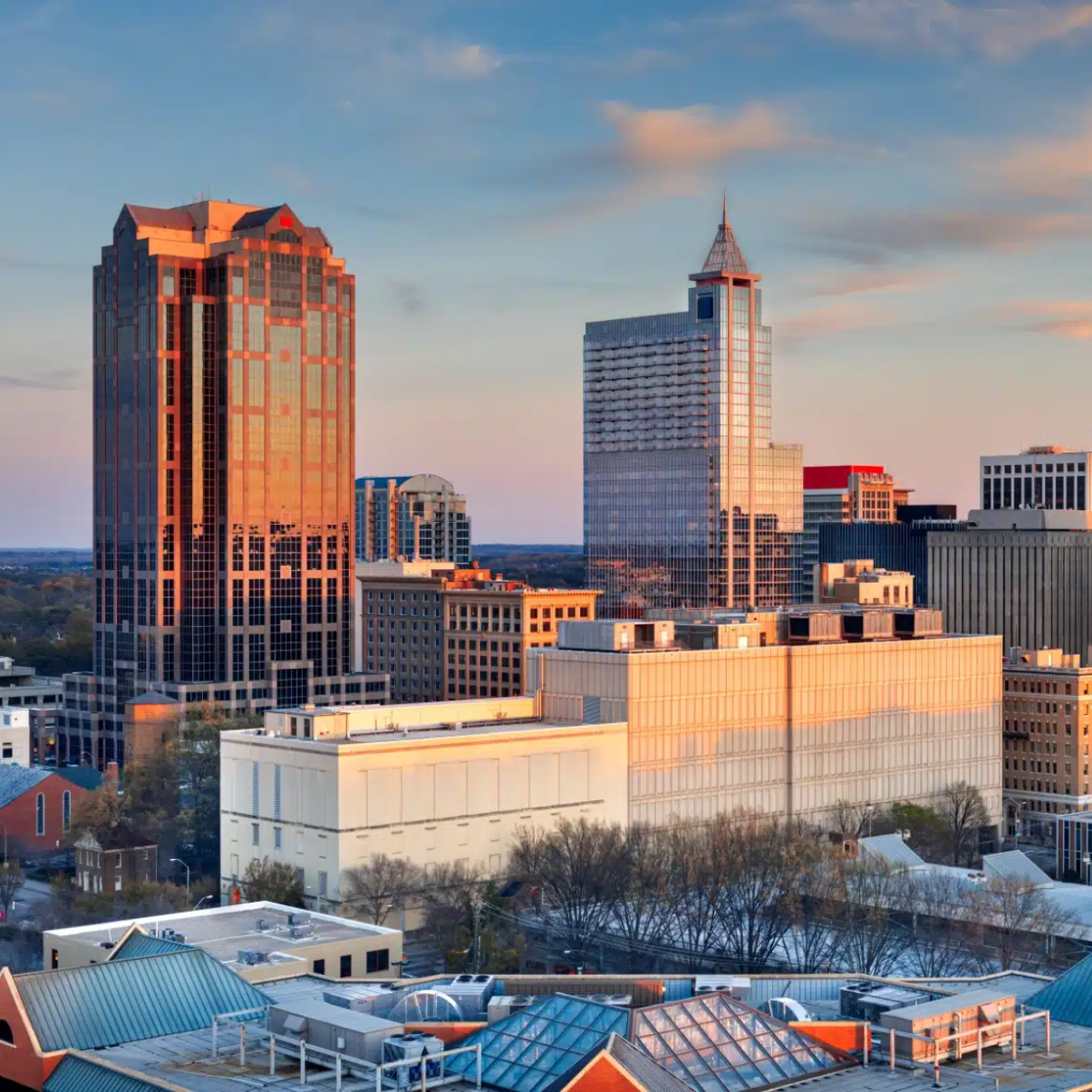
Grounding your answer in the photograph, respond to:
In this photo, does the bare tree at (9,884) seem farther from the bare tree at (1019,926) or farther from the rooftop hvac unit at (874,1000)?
the rooftop hvac unit at (874,1000)

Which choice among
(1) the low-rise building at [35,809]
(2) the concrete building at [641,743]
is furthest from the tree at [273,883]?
(1) the low-rise building at [35,809]

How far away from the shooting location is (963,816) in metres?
168

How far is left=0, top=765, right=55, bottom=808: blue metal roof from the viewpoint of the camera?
6467 inches

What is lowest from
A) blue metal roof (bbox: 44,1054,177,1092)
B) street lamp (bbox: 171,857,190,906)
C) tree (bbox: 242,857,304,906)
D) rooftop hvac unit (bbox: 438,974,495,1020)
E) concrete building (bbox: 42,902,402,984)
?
street lamp (bbox: 171,857,190,906)

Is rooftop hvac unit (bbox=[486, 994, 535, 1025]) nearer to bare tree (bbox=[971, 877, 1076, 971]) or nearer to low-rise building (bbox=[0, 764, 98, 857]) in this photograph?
bare tree (bbox=[971, 877, 1076, 971])

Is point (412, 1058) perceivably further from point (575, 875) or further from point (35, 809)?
point (35, 809)

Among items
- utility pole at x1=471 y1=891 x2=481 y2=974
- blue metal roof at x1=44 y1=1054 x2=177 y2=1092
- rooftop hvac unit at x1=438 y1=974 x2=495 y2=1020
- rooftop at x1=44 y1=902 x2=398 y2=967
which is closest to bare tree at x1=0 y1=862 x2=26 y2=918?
utility pole at x1=471 y1=891 x2=481 y2=974

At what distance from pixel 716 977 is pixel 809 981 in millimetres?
4645

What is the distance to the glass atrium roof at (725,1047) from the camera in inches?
2192

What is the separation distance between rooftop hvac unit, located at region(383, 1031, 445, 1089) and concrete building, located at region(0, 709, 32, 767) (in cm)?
14539

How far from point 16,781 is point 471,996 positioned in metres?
113

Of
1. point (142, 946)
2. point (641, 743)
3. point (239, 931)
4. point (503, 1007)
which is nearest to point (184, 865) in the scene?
point (641, 743)

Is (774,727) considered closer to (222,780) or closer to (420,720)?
(420,720)

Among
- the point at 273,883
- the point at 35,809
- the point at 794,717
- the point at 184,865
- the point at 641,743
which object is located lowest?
the point at 184,865
